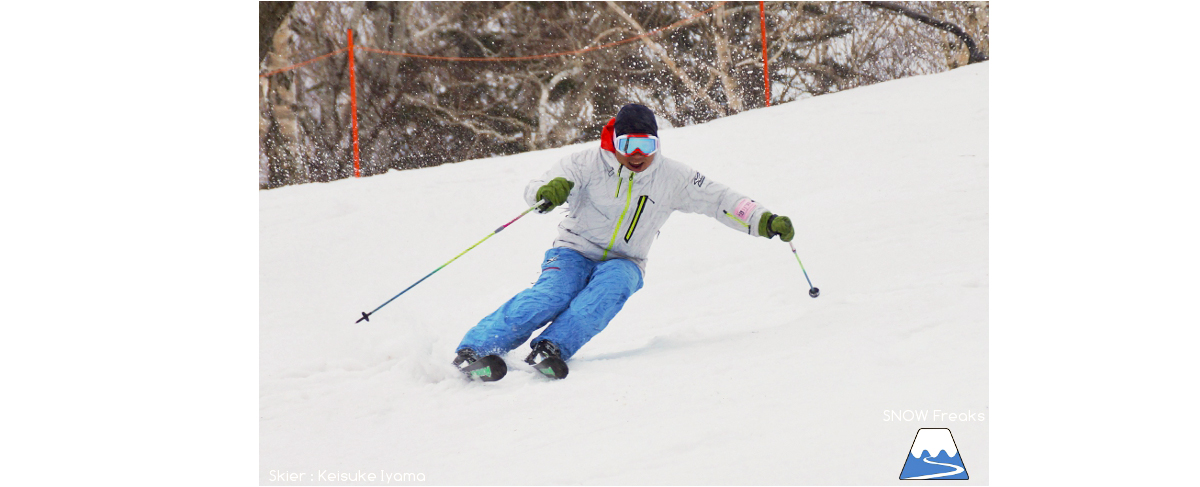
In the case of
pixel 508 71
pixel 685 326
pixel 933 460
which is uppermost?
pixel 508 71

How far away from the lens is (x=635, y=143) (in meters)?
2.52

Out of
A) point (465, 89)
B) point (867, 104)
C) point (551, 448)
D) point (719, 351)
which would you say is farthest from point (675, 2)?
point (551, 448)

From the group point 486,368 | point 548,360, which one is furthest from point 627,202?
point 486,368

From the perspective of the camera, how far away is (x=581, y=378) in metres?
2.20

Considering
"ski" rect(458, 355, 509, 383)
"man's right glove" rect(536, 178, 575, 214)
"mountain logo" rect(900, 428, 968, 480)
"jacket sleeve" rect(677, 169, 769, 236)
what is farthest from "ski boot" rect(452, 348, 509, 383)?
"mountain logo" rect(900, 428, 968, 480)

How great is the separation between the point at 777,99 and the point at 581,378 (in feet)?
25.0

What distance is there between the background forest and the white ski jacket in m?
6.53

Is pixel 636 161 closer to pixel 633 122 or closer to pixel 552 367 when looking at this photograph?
pixel 633 122

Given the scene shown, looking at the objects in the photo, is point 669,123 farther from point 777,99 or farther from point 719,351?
point 719,351

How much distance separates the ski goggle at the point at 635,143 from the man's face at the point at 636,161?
0.02m

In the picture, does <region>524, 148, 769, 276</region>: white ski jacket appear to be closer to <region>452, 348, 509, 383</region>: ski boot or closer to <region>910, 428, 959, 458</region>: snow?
<region>452, 348, 509, 383</region>: ski boot

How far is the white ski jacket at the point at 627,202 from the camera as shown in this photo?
2.65 m

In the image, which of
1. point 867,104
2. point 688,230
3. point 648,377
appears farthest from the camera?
point 867,104

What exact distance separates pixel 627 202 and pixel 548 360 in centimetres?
65
